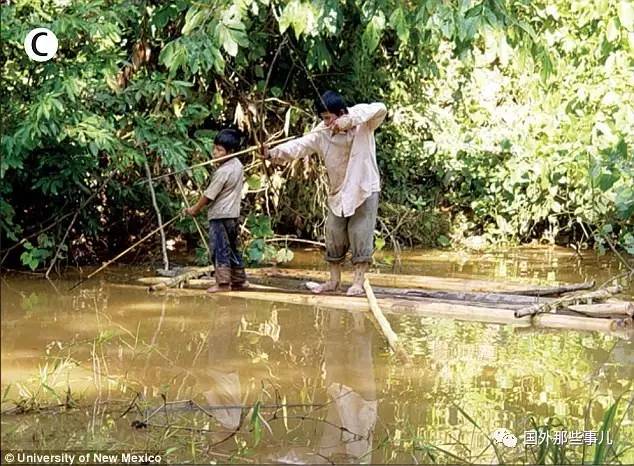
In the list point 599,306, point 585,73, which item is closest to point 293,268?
point 599,306

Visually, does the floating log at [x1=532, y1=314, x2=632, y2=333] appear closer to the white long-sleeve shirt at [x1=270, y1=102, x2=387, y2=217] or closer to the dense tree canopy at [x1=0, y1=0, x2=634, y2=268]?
the dense tree canopy at [x1=0, y1=0, x2=634, y2=268]

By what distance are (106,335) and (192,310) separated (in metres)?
1.10

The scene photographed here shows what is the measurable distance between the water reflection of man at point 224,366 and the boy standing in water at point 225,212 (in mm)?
595

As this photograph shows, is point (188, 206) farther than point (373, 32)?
Yes

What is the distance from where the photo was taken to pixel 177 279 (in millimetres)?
6738

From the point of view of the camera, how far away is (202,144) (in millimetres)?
7586

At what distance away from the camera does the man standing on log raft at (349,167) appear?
6188mm

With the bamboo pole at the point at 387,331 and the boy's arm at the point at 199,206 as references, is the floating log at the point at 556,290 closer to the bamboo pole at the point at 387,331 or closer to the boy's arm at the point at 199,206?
the bamboo pole at the point at 387,331

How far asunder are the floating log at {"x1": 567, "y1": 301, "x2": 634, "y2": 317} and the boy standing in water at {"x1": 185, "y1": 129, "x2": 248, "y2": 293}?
8.41 ft

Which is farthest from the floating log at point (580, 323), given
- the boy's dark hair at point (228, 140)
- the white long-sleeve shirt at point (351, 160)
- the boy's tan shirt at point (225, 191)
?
the boy's dark hair at point (228, 140)

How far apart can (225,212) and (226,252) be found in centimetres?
31

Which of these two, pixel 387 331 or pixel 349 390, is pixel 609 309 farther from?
pixel 349 390

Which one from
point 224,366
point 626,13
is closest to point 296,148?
point 224,366

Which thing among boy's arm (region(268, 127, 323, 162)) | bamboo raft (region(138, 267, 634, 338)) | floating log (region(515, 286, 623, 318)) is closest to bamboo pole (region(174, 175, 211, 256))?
bamboo raft (region(138, 267, 634, 338))
